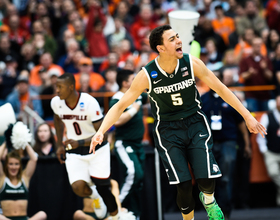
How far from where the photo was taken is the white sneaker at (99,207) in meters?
6.90

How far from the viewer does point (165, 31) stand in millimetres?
5121

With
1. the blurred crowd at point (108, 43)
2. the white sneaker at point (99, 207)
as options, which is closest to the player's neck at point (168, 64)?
the white sneaker at point (99, 207)

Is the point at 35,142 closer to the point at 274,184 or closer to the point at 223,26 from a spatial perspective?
the point at 274,184

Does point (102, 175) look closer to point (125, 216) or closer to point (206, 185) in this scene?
point (125, 216)

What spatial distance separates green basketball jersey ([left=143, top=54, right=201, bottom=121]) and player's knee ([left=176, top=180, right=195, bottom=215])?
0.77 meters

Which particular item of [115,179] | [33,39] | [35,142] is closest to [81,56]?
[33,39]

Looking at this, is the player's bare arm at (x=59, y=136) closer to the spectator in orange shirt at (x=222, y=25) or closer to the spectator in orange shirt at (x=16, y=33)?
the spectator in orange shirt at (x=16, y=33)

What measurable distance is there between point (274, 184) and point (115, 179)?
3555mm

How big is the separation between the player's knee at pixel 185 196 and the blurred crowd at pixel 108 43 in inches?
150

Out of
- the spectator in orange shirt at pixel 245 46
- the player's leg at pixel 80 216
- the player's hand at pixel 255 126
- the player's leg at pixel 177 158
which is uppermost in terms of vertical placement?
the spectator in orange shirt at pixel 245 46

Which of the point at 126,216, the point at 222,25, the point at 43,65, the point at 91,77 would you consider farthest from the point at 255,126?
the point at 222,25

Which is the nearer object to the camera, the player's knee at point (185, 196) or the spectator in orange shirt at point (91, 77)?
the player's knee at point (185, 196)

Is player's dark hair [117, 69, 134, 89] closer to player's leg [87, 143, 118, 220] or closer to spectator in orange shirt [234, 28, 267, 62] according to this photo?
player's leg [87, 143, 118, 220]

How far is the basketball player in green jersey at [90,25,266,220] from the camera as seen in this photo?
16.7 feet
